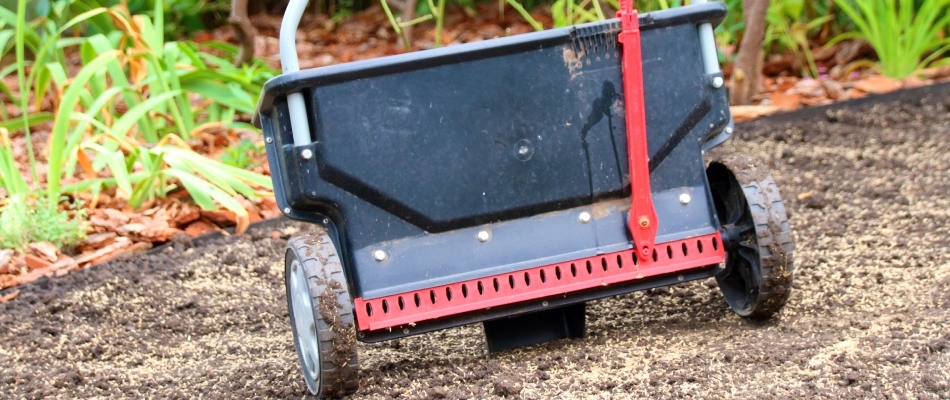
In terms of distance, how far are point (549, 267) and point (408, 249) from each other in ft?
0.86

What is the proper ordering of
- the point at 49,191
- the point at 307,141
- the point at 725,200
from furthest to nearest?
the point at 49,191, the point at 725,200, the point at 307,141

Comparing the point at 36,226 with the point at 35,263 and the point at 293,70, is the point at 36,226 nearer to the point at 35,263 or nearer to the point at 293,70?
the point at 35,263

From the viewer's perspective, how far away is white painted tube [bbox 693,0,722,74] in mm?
2104

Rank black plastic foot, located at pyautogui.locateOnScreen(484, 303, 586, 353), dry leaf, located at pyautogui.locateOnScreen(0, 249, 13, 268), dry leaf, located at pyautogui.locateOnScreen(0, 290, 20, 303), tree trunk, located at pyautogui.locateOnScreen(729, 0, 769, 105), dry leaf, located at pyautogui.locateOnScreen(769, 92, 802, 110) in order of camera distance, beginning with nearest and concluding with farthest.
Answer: black plastic foot, located at pyautogui.locateOnScreen(484, 303, 586, 353) → dry leaf, located at pyautogui.locateOnScreen(0, 290, 20, 303) → dry leaf, located at pyautogui.locateOnScreen(0, 249, 13, 268) → tree trunk, located at pyautogui.locateOnScreen(729, 0, 769, 105) → dry leaf, located at pyautogui.locateOnScreen(769, 92, 802, 110)

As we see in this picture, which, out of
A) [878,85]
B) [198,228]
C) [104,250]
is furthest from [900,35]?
[104,250]

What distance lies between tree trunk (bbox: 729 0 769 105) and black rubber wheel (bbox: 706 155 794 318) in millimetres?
1724

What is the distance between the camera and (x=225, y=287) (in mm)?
2941

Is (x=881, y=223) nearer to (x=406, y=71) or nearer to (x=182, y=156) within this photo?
(x=406, y=71)

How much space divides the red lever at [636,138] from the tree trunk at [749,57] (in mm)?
1989

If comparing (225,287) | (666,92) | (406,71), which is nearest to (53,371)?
(225,287)

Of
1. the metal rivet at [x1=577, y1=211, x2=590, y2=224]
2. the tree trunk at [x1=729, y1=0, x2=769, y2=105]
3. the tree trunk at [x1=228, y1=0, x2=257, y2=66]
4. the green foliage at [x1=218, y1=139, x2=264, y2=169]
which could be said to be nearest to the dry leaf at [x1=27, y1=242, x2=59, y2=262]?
the green foliage at [x1=218, y1=139, x2=264, y2=169]

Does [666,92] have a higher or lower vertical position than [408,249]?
higher

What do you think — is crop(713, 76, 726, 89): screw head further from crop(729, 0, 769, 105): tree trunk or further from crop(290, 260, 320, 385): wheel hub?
crop(729, 0, 769, 105): tree trunk

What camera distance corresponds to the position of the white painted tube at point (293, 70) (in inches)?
77.2
